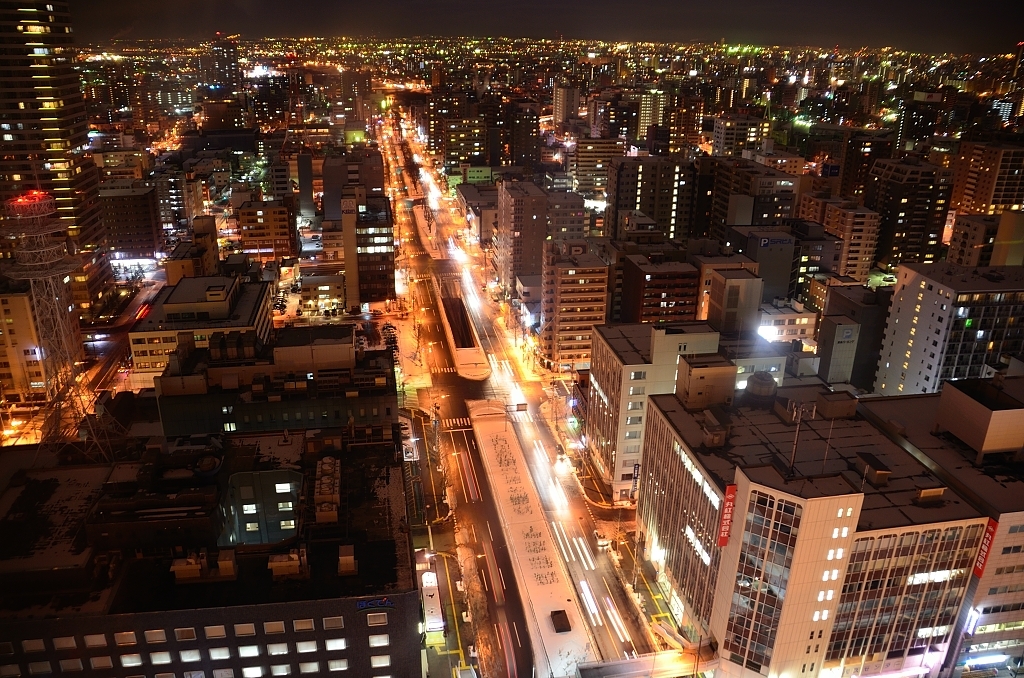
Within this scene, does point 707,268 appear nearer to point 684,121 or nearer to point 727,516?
point 727,516

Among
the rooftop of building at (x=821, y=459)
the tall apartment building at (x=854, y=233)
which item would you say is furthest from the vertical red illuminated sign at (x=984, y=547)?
the tall apartment building at (x=854, y=233)

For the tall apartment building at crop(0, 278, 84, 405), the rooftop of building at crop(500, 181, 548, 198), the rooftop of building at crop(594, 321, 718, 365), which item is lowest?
the tall apartment building at crop(0, 278, 84, 405)

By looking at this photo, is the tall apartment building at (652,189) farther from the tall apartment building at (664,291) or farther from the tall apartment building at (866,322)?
the tall apartment building at (866,322)

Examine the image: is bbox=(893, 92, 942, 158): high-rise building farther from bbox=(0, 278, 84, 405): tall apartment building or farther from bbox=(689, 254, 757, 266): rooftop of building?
bbox=(0, 278, 84, 405): tall apartment building

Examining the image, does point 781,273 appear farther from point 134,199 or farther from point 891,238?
point 134,199

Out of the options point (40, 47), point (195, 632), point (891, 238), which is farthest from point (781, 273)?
point (40, 47)

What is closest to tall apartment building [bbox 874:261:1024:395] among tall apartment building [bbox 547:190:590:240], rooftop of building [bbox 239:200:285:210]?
tall apartment building [bbox 547:190:590:240]

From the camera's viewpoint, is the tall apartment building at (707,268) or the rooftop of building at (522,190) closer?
the tall apartment building at (707,268)
